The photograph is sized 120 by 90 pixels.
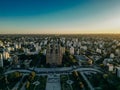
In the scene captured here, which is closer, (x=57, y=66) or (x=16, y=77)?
(x=16, y=77)

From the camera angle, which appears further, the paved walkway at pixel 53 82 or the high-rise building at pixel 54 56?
the high-rise building at pixel 54 56

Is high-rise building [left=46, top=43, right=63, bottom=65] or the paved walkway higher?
high-rise building [left=46, top=43, right=63, bottom=65]

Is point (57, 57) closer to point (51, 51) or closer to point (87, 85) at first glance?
point (51, 51)

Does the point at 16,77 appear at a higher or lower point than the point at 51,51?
lower

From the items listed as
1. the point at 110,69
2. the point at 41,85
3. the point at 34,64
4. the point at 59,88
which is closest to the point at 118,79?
the point at 110,69

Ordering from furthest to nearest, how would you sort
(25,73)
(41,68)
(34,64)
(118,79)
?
(34,64) < (41,68) < (25,73) < (118,79)

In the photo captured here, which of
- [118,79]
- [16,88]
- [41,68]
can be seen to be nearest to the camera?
[16,88]

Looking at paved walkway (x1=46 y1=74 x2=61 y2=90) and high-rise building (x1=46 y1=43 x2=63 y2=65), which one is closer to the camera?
paved walkway (x1=46 y1=74 x2=61 y2=90)

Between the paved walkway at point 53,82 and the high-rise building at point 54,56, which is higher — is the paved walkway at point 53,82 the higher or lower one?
the lower one
